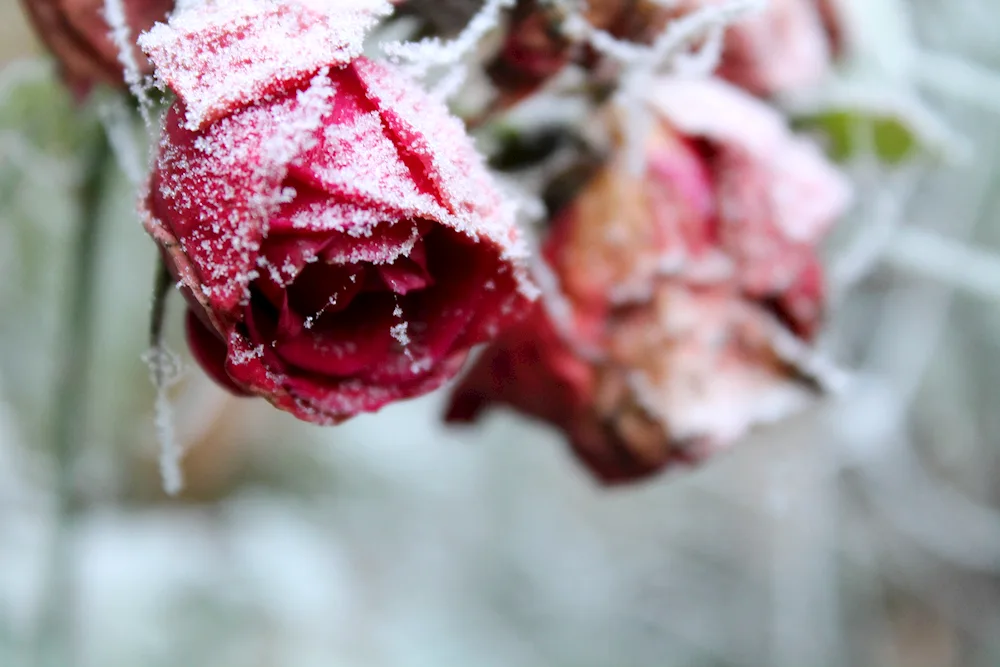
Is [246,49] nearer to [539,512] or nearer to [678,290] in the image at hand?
[678,290]

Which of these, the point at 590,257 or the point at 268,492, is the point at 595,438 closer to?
the point at 590,257


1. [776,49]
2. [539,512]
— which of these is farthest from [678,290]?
[539,512]

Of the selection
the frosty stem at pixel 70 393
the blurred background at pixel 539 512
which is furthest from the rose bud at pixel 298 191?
the blurred background at pixel 539 512

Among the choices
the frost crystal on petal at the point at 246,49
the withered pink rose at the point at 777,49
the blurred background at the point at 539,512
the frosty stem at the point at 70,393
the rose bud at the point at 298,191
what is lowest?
the blurred background at the point at 539,512

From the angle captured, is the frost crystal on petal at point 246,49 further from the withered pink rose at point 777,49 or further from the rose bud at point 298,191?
the withered pink rose at point 777,49

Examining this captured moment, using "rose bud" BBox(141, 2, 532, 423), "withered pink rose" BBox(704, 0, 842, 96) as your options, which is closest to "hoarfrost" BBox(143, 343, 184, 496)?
"rose bud" BBox(141, 2, 532, 423)

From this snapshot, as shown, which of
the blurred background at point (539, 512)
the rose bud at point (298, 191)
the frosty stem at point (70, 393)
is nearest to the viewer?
the rose bud at point (298, 191)

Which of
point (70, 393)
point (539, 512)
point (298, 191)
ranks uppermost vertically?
point (298, 191)
